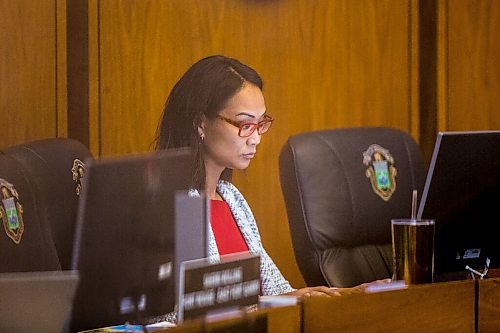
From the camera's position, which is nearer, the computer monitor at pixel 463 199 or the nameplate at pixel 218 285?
the nameplate at pixel 218 285

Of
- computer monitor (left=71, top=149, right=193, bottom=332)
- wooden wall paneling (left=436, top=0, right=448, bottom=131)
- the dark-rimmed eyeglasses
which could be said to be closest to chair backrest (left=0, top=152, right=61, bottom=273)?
computer monitor (left=71, top=149, right=193, bottom=332)

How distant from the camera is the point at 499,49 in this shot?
4121 mm

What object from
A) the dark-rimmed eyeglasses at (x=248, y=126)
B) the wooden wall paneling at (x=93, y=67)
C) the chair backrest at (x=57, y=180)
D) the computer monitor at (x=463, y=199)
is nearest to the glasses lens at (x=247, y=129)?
the dark-rimmed eyeglasses at (x=248, y=126)

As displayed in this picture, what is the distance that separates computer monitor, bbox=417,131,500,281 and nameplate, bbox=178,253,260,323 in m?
0.63

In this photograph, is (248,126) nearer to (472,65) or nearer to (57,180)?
(57,180)

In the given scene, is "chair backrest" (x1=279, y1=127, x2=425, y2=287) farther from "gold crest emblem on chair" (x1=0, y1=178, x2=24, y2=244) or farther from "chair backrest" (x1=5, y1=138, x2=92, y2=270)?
"gold crest emblem on chair" (x1=0, y1=178, x2=24, y2=244)

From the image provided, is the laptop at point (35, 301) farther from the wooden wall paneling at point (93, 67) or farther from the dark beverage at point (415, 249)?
the wooden wall paneling at point (93, 67)

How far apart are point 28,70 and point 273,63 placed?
98cm

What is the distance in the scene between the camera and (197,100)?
2592 mm

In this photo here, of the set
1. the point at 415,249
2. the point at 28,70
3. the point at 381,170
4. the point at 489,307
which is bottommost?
the point at 489,307

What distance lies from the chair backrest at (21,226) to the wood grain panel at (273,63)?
4.47 feet

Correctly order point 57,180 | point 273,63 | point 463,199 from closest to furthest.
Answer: point 463,199, point 57,180, point 273,63

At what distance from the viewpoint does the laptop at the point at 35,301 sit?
1281 millimetres

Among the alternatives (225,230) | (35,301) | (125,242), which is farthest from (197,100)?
(35,301)
